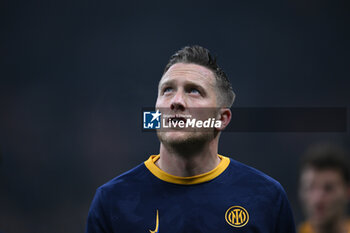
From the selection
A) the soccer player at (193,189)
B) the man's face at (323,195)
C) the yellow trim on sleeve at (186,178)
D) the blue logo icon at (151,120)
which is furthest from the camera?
the yellow trim on sleeve at (186,178)

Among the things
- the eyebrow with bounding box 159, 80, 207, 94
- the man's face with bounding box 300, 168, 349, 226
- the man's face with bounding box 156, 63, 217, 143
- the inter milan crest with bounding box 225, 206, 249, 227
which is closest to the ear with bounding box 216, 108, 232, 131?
the man's face with bounding box 156, 63, 217, 143

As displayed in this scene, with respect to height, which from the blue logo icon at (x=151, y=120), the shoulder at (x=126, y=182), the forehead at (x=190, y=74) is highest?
the forehead at (x=190, y=74)

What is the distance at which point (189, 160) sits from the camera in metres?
2.43

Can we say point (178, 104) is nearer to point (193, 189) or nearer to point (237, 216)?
point (193, 189)

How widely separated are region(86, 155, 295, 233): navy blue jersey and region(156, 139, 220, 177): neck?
4cm

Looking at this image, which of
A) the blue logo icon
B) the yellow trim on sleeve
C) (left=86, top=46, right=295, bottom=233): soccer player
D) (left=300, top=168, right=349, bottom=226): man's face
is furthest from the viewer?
the yellow trim on sleeve

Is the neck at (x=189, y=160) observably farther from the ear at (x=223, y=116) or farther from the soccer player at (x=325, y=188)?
the soccer player at (x=325, y=188)

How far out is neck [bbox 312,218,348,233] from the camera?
1.94 feet

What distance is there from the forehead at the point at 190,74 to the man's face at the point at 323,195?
177 cm

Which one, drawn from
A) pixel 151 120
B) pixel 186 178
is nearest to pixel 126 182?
pixel 186 178

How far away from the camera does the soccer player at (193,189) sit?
7.69ft

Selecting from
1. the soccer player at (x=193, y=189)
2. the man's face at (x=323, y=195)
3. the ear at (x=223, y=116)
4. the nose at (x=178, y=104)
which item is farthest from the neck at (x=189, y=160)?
the man's face at (x=323, y=195)

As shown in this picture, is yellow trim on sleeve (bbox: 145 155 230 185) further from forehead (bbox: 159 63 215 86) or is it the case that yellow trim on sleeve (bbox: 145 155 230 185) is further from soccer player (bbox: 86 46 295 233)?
forehead (bbox: 159 63 215 86)

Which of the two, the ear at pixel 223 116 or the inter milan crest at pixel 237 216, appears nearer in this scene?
the inter milan crest at pixel 237 216
